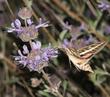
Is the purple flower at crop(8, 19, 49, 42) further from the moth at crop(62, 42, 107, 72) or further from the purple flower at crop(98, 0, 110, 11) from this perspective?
the purple flower at crop(98, 0, 110, 11)

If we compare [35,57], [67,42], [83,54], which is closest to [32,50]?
[35,57]

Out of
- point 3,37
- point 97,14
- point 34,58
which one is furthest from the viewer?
point 3,37

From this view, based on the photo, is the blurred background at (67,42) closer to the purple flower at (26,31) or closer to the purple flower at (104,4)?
the purple flower at (104,4)

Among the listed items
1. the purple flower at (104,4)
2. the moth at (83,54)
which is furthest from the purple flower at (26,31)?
the purple flower at (104,4)

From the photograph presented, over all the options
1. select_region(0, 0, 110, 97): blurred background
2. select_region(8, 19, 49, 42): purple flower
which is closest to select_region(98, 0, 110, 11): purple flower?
select_region(0, 0, 110, 97): blurred background

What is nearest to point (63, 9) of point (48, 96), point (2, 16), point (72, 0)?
point (72, 0)

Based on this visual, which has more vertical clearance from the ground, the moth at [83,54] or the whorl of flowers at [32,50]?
the whorl of flowers at [32,50]

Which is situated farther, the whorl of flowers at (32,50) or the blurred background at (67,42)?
the blurred background at (67,42)

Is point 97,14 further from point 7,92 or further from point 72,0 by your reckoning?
point 7,92
